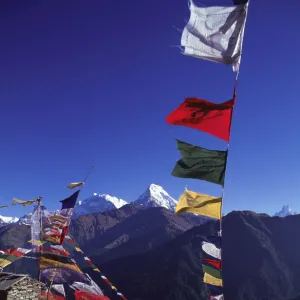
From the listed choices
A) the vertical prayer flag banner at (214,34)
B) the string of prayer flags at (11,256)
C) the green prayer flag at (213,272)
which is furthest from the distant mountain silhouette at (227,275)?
the vertical prayer flag banner at (214,34)

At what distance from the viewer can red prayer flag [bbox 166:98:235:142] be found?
12.2 m

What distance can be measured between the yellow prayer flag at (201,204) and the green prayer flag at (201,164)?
0.81 meters

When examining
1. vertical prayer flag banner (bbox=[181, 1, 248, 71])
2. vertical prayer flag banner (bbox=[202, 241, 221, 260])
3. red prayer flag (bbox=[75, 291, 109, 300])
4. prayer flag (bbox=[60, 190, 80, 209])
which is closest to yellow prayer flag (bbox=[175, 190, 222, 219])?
vertical prayer flag banner (bbox=[181, 1, 248, 71])

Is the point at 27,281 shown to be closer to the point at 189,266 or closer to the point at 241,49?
the point at 241,49

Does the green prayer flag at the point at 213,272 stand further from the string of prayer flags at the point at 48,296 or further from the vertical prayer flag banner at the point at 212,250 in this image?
the string of prayer flags at the point at 48,296

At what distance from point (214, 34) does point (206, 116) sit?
2.98 m

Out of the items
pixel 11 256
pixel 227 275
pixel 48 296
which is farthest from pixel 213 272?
pixel 227 275

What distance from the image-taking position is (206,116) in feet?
40.4

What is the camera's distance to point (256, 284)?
535 feet

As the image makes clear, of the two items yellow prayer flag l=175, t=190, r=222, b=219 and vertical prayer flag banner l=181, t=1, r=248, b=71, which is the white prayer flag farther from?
vertical prayer flag banner l=181, t=1, r=248, b=71

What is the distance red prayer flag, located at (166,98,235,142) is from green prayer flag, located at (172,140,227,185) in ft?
2.99

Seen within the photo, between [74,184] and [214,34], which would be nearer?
[214,34]

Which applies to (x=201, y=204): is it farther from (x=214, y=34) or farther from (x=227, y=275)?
(x=227, y=275)

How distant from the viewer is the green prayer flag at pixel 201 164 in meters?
12.7
